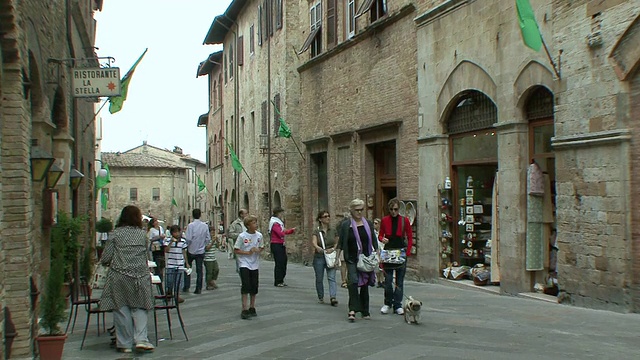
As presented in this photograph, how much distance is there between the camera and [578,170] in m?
10.6

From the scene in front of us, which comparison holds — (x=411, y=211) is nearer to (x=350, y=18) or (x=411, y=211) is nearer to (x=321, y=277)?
(x=321, y=277)

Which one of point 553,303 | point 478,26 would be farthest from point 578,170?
point 478,26

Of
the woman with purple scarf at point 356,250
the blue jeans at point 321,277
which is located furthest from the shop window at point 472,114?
the woman with purple scarf at point 356,250

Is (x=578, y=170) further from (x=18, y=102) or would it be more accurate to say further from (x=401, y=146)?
(x=18, y=102)

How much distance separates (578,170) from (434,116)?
5049 millimetres

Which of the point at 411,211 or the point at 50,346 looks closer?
the point at 50,346

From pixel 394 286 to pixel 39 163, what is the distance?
210 inches

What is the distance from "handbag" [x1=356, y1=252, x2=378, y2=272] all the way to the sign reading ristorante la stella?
5617 millimetres

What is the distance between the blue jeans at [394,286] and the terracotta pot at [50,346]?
4700 mm

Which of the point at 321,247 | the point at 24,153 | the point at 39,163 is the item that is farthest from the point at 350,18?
the point at 24,153

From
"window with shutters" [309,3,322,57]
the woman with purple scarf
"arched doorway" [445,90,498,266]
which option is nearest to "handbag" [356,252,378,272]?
the woman with purple scarf

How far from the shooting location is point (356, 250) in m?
9.99

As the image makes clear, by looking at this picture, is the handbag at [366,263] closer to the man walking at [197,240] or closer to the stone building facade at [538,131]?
the stone building facade at [538,131]

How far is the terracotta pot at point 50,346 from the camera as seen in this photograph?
287 inches
